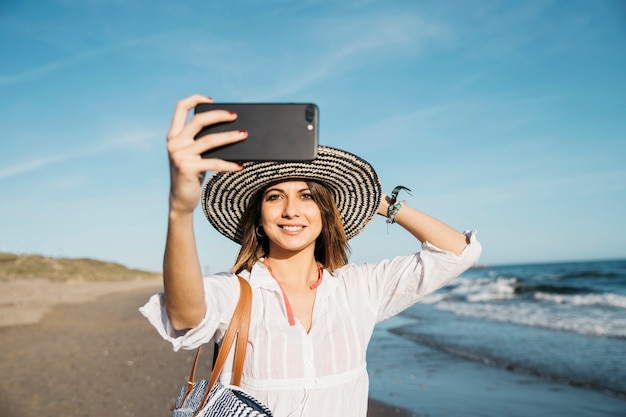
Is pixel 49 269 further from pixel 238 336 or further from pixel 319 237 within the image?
pixel 238 336

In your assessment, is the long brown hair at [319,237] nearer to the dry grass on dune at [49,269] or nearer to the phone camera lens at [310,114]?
the phone camera lens at [310,114]

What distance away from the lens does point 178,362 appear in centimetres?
819

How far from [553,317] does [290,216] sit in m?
13.3

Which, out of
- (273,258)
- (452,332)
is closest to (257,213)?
(273,258)

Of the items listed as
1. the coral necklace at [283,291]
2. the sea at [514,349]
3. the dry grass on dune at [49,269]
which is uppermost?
the coral necklace at [283,291]

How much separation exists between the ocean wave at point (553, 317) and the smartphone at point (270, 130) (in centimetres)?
1066

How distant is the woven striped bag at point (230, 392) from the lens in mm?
1709

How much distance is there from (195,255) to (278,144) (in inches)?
16.6

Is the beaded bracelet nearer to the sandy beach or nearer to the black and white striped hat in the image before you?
the black and white striped hat

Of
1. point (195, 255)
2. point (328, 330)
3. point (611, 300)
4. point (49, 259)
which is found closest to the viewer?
point (195, 255)

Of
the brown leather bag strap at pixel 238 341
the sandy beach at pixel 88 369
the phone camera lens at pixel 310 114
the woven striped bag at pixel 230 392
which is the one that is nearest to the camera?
the phone camera lens at pixel 310 114

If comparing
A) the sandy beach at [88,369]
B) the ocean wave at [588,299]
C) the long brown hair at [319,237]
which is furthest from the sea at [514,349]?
the long brown hair at [319,237]

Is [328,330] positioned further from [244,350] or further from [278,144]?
[278,144]

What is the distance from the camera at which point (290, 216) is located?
2260mm
